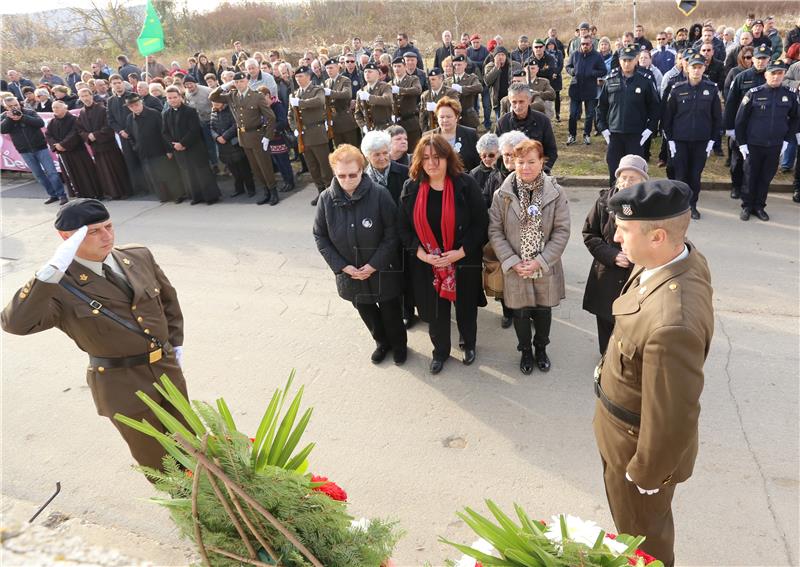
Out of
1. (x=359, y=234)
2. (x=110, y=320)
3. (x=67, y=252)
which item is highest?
(x=67, y=252)

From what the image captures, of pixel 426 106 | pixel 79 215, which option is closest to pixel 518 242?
pixel 79 215

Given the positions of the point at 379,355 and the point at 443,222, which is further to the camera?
the point at 379,355

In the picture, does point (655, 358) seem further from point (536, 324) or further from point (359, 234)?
point (359, 234)

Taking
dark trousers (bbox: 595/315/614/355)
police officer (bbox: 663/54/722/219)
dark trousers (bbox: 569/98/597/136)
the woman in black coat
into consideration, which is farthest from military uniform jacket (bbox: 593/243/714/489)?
dark trousers (bbox: 569/98/597/136)

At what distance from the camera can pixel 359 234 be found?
4207 millimetres

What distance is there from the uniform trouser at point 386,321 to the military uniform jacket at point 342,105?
17.6ft

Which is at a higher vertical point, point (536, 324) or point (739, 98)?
point (739, 98)

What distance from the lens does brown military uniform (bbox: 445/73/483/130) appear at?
9266 mm

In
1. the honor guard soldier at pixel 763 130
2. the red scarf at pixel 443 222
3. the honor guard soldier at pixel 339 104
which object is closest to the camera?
the red scarf at pixel 443 222

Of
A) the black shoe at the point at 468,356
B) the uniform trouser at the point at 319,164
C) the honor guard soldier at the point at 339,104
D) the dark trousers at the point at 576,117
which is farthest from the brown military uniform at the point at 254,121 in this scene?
the black shoe at the point at 468,356

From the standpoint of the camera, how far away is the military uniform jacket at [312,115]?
853 cm

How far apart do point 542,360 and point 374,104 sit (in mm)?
5723

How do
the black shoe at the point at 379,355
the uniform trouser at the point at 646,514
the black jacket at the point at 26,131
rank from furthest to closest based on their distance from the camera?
1. the black jacket at the point at 26,131
2. the black shoe at the point at 379,355
3. the uniform trouser at the point at 646,514

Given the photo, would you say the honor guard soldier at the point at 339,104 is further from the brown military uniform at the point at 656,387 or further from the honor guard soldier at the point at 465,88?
the brown military uniform at the point at 656,387
